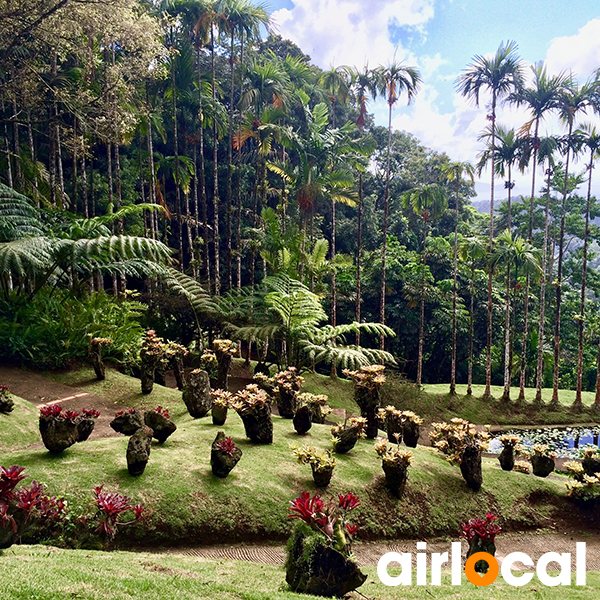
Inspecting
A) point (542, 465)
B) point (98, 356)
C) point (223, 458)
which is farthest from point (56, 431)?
point (542, 465)

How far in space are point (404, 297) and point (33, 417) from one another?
1586 cm

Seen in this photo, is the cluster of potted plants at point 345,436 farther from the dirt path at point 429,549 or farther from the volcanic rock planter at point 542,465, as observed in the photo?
the volcanic rock planter at point 542,465

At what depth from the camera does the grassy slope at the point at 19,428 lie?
20.4 feet

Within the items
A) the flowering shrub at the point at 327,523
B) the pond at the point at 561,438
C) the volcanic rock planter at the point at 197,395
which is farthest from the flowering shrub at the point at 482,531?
the pond at the point at 561,438

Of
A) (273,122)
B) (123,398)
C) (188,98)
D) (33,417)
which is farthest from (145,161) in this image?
(33,417)

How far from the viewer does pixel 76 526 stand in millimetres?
4168

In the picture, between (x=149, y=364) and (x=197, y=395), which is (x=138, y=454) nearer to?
(x=197, y=395)

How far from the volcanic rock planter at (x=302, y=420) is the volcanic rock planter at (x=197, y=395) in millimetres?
1560

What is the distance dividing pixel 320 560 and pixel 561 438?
44.3ft

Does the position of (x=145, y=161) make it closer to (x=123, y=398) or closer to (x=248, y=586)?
(x=123, y=398)

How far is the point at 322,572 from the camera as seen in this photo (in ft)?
11.7

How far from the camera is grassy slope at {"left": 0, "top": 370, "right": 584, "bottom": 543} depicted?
5004 millimetres

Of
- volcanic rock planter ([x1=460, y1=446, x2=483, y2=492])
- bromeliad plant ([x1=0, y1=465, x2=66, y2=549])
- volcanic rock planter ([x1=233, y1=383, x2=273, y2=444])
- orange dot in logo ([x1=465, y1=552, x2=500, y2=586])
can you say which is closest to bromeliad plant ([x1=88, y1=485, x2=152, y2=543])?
bromeliad plant ([x1=0, y1=465, x2=66, y2=549])

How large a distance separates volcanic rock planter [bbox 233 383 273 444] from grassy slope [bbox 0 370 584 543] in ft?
0.50
